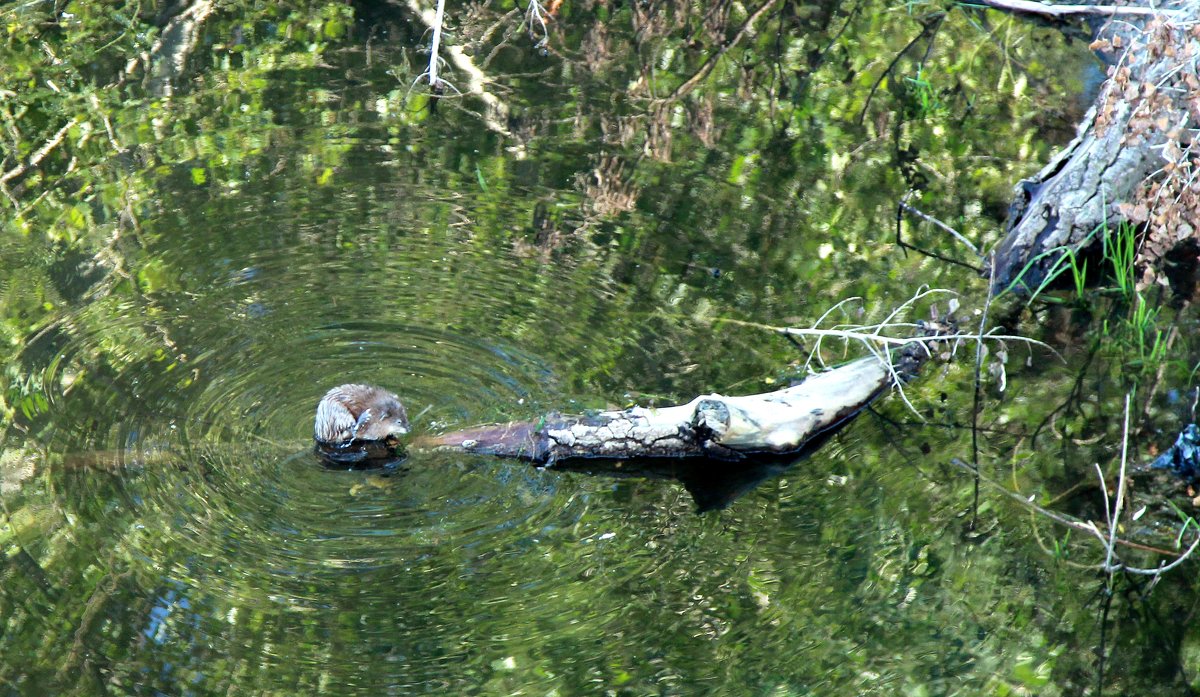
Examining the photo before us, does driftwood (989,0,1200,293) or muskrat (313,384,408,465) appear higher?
driftwood (989,0,1200,293)

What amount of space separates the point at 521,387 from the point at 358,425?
2.77 ft

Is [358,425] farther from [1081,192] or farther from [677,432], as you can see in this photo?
[1081,192]

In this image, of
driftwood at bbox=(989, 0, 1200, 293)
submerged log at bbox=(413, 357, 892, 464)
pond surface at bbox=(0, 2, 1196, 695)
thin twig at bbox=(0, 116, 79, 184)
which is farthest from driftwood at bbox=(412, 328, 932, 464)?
thin twig at bbox=(0, 116, 79, 184)

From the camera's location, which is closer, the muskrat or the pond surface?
the pond surface

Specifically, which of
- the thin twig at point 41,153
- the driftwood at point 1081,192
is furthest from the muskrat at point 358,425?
the driftwood at point 1081,192

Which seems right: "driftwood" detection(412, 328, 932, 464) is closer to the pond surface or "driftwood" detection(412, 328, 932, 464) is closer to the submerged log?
the submerged log

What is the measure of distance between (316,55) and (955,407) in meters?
5.40

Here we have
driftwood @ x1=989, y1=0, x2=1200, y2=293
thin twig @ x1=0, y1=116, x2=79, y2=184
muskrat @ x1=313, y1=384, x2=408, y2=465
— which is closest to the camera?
muskrat @ x1=313, y1=384, x2=408, y2=465

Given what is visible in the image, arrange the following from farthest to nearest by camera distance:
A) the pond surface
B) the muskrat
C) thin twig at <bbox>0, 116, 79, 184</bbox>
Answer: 1. thin twig at <bbox>0, 116, 79, 184</bbox>
2. the muskrat
3. the pond surface

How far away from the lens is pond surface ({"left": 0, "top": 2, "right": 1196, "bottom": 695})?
4.61 metres

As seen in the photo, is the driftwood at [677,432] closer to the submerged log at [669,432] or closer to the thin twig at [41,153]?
the submerged log at [669,432]

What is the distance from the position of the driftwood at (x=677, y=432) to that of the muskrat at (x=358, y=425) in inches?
5.2

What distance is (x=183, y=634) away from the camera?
4.59m

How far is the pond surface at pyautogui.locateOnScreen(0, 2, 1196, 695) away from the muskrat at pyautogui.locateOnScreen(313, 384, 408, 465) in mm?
113
